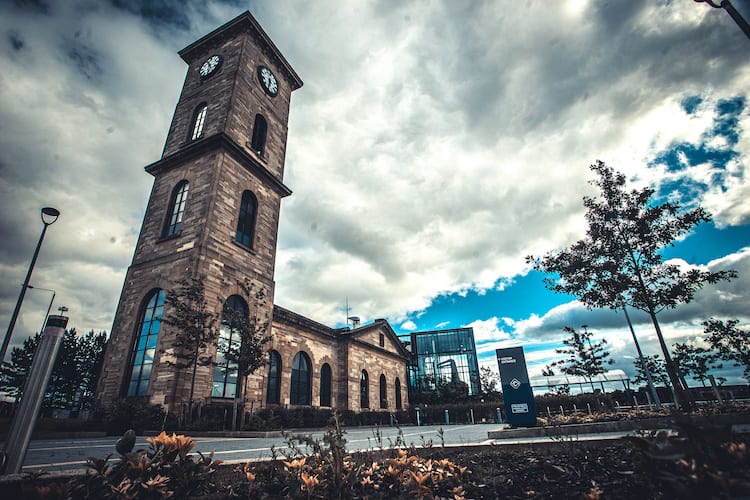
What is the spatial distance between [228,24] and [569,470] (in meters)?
25.4

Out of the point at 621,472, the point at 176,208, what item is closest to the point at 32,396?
the point at 621,472

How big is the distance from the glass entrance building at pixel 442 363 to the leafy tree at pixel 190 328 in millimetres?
32157

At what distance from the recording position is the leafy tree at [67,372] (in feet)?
145

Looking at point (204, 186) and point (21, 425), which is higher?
point (204, 186)

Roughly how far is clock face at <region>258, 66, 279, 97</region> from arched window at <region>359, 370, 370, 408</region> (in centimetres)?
2086

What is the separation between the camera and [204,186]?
50.3ft

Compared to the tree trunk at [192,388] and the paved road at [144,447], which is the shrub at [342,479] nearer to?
the paved road at [144,447]

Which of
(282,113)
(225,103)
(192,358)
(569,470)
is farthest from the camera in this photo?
(282,113)

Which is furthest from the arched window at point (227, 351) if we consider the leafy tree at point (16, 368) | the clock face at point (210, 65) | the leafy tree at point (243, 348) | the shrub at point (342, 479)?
the leafy tree at point (16, 368)

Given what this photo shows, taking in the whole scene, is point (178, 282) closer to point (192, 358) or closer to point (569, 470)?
point (192, 358)

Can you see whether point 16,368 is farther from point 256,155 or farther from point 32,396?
point 32,396

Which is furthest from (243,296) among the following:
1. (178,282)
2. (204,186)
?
(204,186)

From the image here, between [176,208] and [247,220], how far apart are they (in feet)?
10.4

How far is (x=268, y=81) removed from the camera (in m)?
21.2
